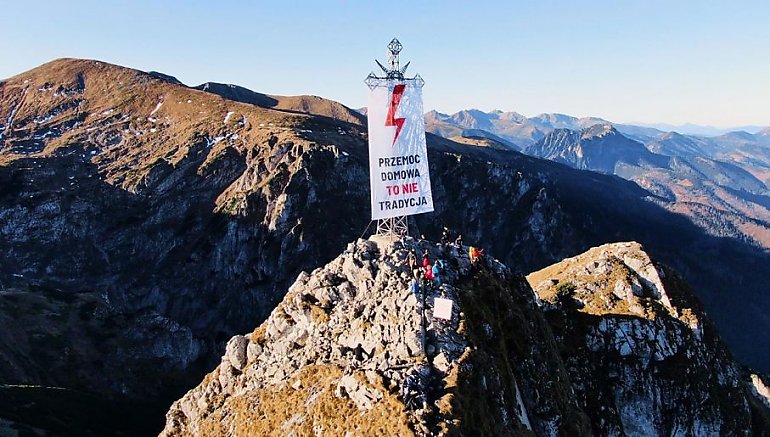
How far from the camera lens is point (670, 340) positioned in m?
68.3

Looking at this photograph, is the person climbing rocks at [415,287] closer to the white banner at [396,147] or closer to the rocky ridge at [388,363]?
the rocky ridge at [388,363]

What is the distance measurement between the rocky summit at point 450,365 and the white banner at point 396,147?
4.25 meters

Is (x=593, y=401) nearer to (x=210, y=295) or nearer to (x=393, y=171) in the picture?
(x=393, y=171)

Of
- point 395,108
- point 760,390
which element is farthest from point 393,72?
point 760,390

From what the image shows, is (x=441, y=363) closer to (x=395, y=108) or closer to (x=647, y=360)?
(x=395, y=108)

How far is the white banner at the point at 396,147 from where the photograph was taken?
141ft

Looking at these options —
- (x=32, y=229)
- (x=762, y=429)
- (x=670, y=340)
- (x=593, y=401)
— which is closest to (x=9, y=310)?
(x=32, y=229)

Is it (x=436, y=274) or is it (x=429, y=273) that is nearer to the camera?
(x=429, y=273)

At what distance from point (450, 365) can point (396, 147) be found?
19190 mm

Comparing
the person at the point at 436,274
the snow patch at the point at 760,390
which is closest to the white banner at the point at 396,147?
the person at the point at 436,274

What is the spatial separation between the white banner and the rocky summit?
13.9 feet

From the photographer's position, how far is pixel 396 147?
144 feet

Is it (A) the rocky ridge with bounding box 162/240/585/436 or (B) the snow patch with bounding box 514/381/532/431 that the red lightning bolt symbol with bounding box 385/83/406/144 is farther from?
(B) the snow patch with bounding box 514/381/532/431

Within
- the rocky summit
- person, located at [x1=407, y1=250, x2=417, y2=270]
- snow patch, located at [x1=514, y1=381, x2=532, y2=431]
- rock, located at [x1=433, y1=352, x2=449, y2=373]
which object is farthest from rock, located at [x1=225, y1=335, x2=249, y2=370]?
snow patch, located at [x1=514, y1=381, x2=532, y2=431]
